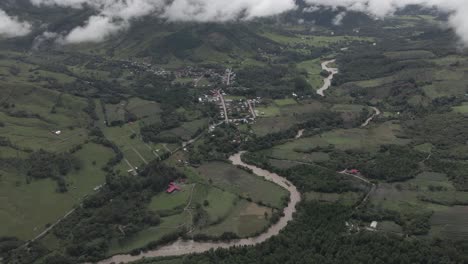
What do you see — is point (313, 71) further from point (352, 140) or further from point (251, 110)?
point (352, 140)

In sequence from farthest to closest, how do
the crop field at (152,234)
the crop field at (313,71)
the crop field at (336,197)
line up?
1. the crop field at (313,71)
2. the crop field at (336,197)
3. the crop field at (152,234)

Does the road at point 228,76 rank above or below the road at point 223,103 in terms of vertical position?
→ below

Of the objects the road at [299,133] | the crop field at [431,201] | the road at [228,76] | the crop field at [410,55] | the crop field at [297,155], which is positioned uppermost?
the crop field at [410,55]

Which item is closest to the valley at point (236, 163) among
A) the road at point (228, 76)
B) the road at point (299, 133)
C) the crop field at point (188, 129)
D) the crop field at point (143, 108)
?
the road at point (299, 133)

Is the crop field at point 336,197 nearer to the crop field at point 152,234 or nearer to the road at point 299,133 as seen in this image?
the crop field at point 152,234

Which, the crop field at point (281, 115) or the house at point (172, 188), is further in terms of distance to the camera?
the crop field at point (281, 115)

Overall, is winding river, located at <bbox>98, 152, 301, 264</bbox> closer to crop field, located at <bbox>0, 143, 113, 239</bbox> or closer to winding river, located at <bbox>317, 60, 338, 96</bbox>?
crop field, located at <bbox>0, 143, 113, 239</bbox>

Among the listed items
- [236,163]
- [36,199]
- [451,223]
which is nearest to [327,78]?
[236,163]
